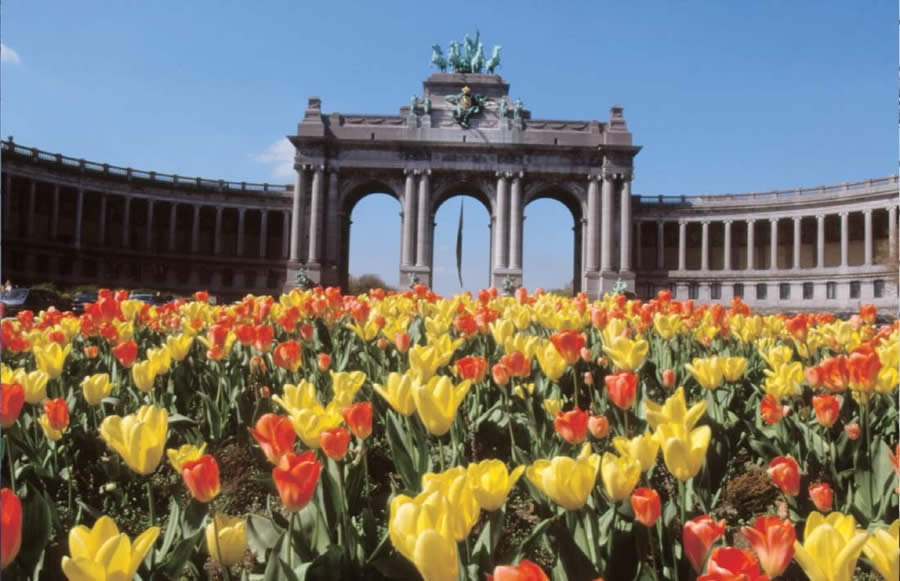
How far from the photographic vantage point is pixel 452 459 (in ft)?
10.9

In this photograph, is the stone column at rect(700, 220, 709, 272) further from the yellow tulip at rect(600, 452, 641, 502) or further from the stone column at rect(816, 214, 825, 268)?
the yellow tulip at rect(600, 452, 641, 502)

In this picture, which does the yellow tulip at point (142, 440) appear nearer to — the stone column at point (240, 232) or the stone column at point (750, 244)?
the stone column at point (240, 232)

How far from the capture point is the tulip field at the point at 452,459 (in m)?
1.65

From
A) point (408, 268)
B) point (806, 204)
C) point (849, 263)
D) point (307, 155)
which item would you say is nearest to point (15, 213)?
point (307, 155)

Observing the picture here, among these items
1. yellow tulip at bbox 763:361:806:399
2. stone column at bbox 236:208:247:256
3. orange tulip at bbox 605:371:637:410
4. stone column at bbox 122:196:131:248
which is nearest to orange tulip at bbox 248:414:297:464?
orange tulip at bbox 605:371:637:410

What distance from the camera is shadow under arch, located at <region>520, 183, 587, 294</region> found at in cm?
6021

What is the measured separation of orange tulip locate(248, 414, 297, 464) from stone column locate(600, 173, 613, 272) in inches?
2296

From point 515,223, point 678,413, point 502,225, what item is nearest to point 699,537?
point 678,413

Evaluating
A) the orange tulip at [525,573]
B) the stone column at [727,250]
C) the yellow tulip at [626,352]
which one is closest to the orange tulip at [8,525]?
the orange tulip at [525,573]

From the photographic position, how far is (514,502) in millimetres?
Answer: 4094

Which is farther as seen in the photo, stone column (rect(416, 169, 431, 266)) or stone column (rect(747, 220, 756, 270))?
stone column (rect(747, 220, 756, 270))

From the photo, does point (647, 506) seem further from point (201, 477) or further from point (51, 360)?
point (51, 360)

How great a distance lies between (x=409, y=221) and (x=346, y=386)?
56.3 m

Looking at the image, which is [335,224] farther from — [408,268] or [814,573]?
[814,573]
